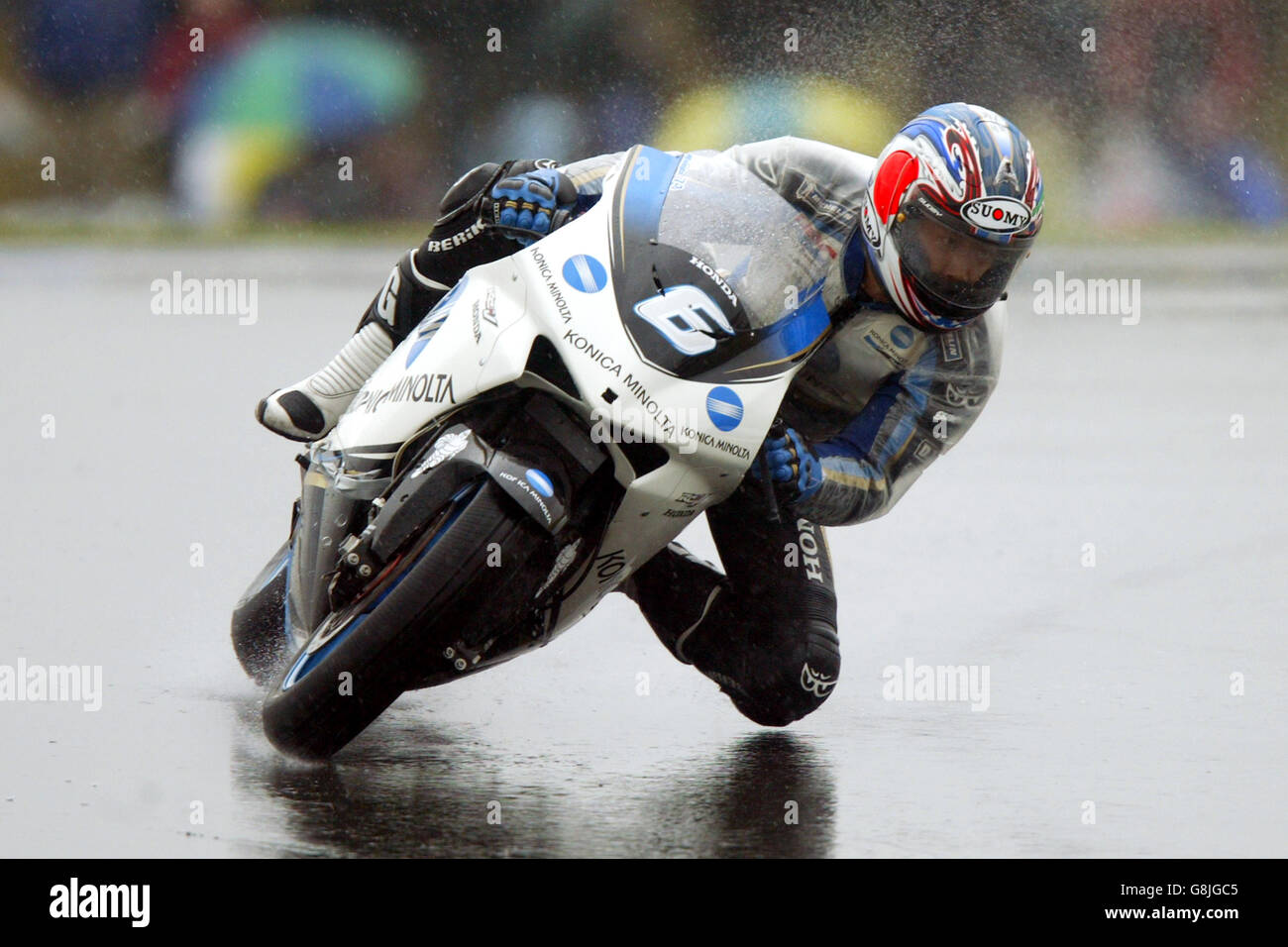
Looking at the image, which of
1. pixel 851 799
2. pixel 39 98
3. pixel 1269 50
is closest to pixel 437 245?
pixel 851 799

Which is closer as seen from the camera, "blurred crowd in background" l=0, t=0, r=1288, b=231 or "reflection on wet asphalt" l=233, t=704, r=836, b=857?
"reflection on wet asphalt" l=233, t=704, r=836, b=857

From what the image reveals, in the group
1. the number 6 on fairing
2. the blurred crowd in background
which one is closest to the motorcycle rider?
the number 6 on fairing

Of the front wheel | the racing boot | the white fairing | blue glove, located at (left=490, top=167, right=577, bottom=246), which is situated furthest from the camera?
the racing boot

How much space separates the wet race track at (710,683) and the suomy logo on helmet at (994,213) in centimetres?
132


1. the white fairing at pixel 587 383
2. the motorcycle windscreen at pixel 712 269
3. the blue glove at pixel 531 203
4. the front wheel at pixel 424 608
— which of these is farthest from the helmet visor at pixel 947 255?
the front wheel at pixel 424 608

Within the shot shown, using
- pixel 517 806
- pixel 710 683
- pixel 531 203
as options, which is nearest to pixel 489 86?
pixel 710 683

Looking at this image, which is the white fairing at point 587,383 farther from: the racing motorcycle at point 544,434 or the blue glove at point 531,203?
the blue glove at point 531,203

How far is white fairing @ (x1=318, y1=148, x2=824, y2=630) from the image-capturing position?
436 cm

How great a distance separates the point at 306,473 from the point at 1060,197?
13.4 metres

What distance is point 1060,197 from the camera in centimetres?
1741

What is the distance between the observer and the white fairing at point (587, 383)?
436 cm

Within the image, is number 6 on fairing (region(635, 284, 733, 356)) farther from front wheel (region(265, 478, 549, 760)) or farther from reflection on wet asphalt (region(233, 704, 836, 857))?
reflection on wet asphalt (region(233, 704, 836, 857))

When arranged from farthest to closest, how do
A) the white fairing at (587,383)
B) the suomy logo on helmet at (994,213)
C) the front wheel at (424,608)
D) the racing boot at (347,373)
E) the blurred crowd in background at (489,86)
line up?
the blurred crowd in background at (489,86)
the racing boot at (347,373)
the suomy logo on helmet at (994,213)
the white fairing at (587,383)
the front wheel at (424,608)

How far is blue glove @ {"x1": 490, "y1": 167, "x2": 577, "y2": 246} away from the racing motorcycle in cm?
14
